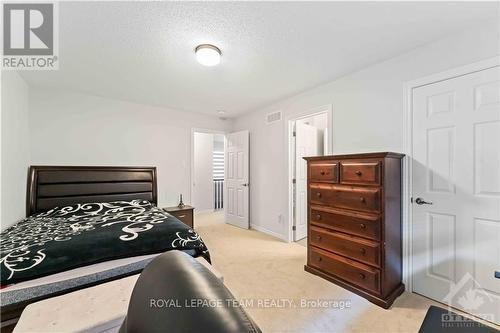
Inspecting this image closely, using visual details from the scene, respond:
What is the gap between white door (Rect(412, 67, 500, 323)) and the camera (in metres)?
1.72

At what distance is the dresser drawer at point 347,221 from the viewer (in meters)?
1.99

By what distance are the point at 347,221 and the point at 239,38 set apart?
2040 millimetres

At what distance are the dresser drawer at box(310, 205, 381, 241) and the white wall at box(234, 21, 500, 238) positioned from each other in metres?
0.83

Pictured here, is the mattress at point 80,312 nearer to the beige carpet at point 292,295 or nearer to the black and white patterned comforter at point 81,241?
the black and white patterned comforter at point 81,241

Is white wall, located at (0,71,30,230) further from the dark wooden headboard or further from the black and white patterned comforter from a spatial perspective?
the black and white patterned comforter

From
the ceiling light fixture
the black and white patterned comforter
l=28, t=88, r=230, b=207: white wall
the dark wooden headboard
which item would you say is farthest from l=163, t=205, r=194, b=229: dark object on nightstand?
the ceiling light fixture

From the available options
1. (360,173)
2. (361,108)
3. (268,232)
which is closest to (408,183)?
(360,173)

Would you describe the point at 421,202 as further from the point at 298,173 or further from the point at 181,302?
the point at 181,302

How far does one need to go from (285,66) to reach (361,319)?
8.44ft

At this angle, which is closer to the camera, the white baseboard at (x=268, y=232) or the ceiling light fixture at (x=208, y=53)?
the ceiling light fixture at (x=208, y=53)

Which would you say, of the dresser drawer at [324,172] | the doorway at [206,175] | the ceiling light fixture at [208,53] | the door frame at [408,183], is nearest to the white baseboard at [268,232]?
the dresser drawer at [324,172]

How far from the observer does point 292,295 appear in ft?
6.91

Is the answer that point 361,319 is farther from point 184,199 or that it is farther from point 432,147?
point 184,199

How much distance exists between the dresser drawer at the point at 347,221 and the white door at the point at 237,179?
6.87 ft
